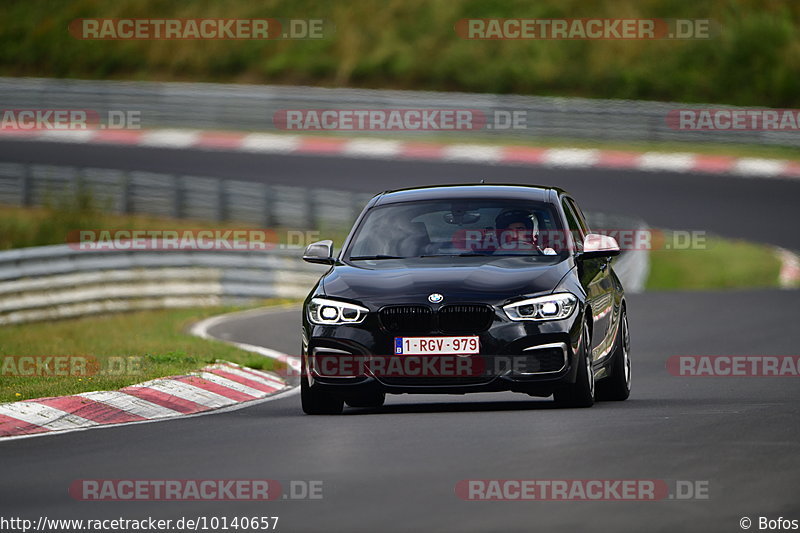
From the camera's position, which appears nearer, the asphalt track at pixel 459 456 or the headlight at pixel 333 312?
the asphalt track at pixel 459 456

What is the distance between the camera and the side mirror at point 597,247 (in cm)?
1200

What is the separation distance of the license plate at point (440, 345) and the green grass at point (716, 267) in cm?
1871

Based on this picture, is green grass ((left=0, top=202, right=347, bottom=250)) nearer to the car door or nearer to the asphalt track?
the asphalt track

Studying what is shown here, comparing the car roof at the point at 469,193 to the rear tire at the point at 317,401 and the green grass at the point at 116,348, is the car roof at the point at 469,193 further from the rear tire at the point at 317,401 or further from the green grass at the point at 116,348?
the green grass at the point at 116,348

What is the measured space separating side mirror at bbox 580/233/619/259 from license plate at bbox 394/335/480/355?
1378mm

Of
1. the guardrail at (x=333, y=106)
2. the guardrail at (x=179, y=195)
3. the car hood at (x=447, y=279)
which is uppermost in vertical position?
the guardrail at (x=333, y=106)

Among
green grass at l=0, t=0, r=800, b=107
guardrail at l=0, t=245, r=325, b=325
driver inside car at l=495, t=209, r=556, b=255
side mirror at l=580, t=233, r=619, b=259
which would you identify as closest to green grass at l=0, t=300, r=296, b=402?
guardrail at l=0, t=245, r=325, b=325

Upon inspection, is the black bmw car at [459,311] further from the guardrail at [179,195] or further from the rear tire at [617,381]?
the guardrail at [179,195]

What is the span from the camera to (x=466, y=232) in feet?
39.8

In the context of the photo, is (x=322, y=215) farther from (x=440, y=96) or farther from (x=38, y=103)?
(x=38, y=103)

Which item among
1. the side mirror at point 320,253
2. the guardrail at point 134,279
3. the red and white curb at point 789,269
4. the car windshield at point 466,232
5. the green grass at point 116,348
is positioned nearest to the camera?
the car windshield at point 466,232

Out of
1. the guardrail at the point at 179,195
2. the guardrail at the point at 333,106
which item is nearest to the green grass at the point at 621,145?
the guardrail at the point at 333,106

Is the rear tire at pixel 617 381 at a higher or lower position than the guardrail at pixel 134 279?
lower

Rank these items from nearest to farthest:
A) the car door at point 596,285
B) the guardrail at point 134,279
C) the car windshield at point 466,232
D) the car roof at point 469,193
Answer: the car door at point 596,285
the car windshield at point 466,232
the car roof at point 469,193
the guardrail at point 134,279
